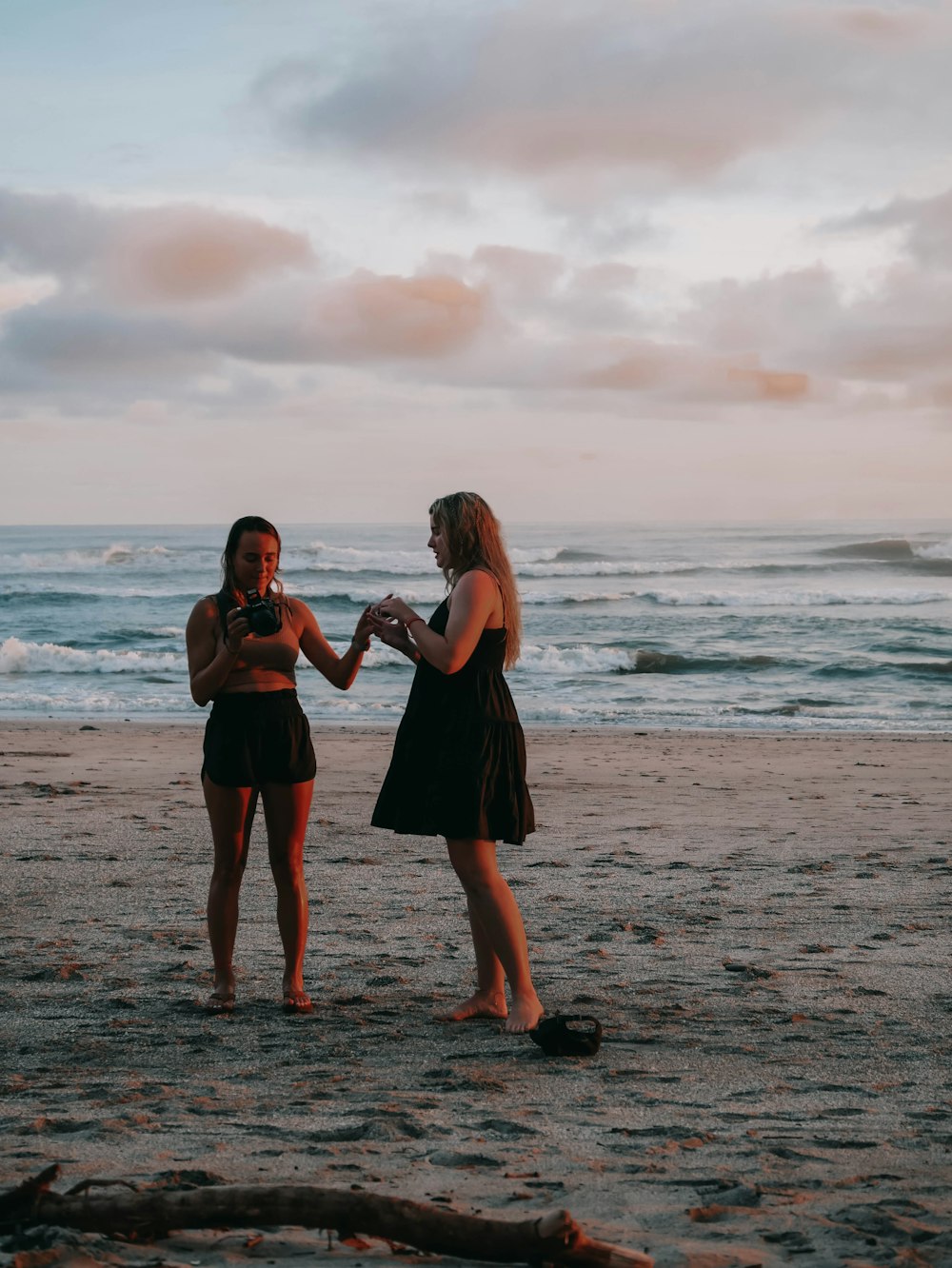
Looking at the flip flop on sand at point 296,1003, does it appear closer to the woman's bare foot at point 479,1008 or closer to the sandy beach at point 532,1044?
the sandy beach at point 532,1044

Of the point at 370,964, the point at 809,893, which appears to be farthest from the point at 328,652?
the point at 809,893

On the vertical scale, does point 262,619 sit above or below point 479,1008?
above

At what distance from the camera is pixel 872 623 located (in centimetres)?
2794

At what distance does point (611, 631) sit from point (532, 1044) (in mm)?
23990

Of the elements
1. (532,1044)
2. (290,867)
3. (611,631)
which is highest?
(290,867)

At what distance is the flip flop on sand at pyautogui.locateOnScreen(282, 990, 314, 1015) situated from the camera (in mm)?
4281

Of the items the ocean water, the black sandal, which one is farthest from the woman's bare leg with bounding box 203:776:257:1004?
the ocean water

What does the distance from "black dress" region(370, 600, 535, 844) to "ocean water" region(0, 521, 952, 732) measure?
466 inches

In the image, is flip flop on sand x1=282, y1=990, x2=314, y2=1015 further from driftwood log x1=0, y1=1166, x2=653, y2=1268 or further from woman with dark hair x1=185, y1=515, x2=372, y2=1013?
driftwood log x1=0, y1=1166, x2=653, y2=1268

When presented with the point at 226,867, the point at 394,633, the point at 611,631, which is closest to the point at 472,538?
the point at 394,633

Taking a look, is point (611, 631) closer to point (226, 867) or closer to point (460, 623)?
point (226, 867)

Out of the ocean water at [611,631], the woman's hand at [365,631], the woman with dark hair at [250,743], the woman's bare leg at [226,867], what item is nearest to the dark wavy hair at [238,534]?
the woman with dark hair at [250,743]

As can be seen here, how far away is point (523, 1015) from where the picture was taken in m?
4.08

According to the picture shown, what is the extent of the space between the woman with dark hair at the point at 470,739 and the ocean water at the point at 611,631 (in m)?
11.8
